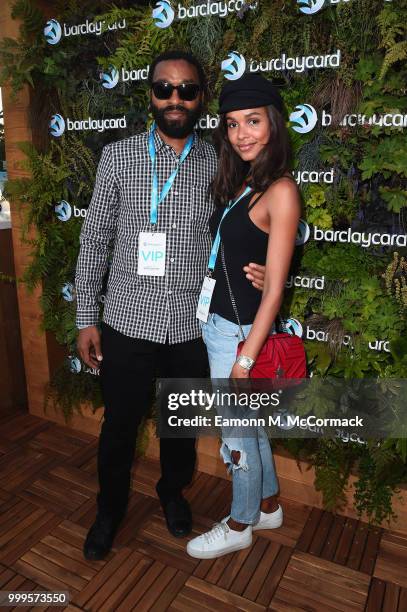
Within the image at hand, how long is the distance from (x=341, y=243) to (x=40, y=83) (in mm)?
2136

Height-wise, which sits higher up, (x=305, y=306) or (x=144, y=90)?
(x=144, y=90)

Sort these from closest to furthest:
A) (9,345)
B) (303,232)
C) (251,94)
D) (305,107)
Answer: (251,94) → (305,107) → (303,232) → (9,345)

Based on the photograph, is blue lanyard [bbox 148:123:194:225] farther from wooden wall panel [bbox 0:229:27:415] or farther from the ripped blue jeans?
wooden wall panel [bbox 0:229:27:415]

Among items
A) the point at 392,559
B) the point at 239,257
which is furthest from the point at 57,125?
the point at 392,559

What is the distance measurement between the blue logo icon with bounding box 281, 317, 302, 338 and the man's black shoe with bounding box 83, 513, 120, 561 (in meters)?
1.33

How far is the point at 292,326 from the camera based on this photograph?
277 centimetres

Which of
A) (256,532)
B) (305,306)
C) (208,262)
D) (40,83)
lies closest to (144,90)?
(40,83)

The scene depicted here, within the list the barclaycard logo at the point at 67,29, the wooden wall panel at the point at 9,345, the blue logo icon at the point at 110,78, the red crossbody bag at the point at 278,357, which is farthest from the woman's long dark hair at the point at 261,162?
the wooden wall panel at the point at 9,345

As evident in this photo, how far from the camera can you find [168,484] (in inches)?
100

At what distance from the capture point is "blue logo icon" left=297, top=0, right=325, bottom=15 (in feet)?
7.66

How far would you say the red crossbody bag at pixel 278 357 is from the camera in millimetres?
2010

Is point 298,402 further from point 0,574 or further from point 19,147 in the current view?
point 19,147

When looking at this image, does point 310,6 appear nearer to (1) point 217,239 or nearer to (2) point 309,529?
(1) point 217,239

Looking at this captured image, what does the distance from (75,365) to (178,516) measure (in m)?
1.39
